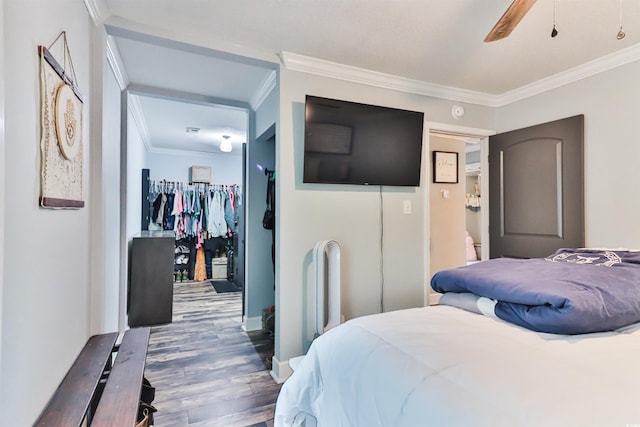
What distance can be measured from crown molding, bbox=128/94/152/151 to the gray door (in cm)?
362

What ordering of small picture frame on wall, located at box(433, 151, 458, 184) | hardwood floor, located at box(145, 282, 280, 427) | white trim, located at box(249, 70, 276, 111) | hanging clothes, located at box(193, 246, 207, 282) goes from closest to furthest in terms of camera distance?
1. hardwood floor, located at box(145, 282, 280, 427)
2. white trim, located at box(249, 70, 276, 111)
3. small picture frame on wall, located at box(433, 151, 458, 184)
4. hanging clothes, located at box(193, 246, 207, 282)

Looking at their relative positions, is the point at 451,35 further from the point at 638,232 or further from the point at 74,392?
the point at 74,392

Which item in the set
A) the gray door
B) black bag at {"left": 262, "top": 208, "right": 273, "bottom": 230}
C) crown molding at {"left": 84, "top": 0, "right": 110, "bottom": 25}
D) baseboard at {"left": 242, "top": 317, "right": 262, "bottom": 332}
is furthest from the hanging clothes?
the gray door

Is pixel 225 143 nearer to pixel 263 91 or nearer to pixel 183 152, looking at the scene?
pixel 183 152

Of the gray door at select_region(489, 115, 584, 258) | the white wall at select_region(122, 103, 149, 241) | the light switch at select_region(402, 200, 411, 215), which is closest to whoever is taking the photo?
the gray door at select_region(489, 115, 584, 258)

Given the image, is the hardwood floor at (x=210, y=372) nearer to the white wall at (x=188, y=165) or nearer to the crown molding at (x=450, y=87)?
the crown molding at (x=450, y=87)

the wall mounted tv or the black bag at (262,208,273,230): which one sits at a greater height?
the wall mounted tv

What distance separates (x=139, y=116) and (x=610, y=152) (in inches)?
181

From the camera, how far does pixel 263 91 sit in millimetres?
2865

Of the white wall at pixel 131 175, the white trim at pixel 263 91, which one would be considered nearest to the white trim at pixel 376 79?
the white trim at pixel 263 91

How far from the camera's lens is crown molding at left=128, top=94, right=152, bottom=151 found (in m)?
3.25

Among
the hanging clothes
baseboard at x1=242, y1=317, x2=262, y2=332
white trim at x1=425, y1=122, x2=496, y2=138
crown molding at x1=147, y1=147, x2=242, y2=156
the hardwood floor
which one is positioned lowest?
the hardwood floor

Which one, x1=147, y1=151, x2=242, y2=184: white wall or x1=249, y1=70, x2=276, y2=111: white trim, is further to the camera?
x1=147, y1=151, x2=242, y2=184: white wall

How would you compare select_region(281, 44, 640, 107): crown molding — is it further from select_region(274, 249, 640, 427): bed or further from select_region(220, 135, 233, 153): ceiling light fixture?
select_region(220, 135, 233, 153): ceiling light fixture
